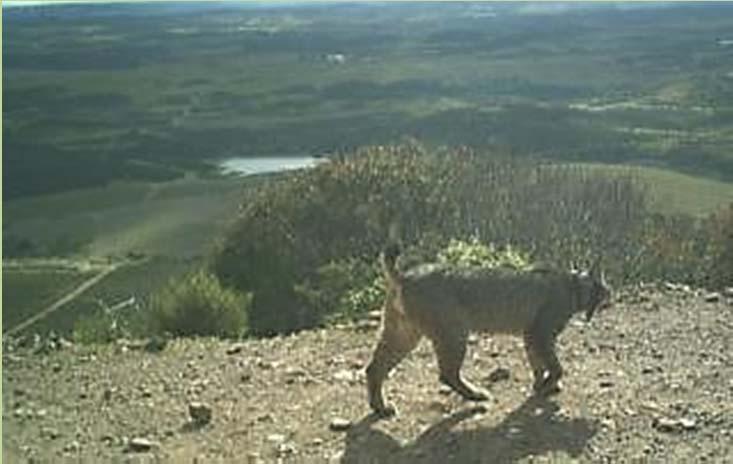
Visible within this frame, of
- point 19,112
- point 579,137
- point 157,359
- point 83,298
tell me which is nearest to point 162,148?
point 19,112

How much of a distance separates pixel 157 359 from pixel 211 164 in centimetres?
8458

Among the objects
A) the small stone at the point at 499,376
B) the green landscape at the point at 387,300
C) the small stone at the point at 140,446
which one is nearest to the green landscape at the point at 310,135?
the green landscape at the point at 387,300

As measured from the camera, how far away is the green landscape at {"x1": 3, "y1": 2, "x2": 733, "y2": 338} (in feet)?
107

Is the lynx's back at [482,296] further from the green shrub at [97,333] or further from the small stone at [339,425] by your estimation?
the green shrub at [97,333]

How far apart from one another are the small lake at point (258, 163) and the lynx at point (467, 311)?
76596mm

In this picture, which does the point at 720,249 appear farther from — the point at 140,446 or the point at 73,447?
the point at 73,447

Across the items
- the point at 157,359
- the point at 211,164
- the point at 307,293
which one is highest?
the point at 157,359

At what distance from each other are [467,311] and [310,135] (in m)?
92.8

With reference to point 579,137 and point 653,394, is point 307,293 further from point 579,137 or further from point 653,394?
point 579,137

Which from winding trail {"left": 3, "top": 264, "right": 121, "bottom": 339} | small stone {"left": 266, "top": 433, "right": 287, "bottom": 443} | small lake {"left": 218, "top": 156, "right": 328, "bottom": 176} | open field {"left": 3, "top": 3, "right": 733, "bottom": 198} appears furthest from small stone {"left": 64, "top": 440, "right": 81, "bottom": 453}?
small lake {"left": 218, "top": 156, "right": 328, "bottom": 176}

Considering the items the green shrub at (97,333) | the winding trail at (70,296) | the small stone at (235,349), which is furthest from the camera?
the winding trail at (70,296)

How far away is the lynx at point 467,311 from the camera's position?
34.7 ft

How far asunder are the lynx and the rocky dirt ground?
31cm

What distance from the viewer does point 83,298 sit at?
5966 centimetres
